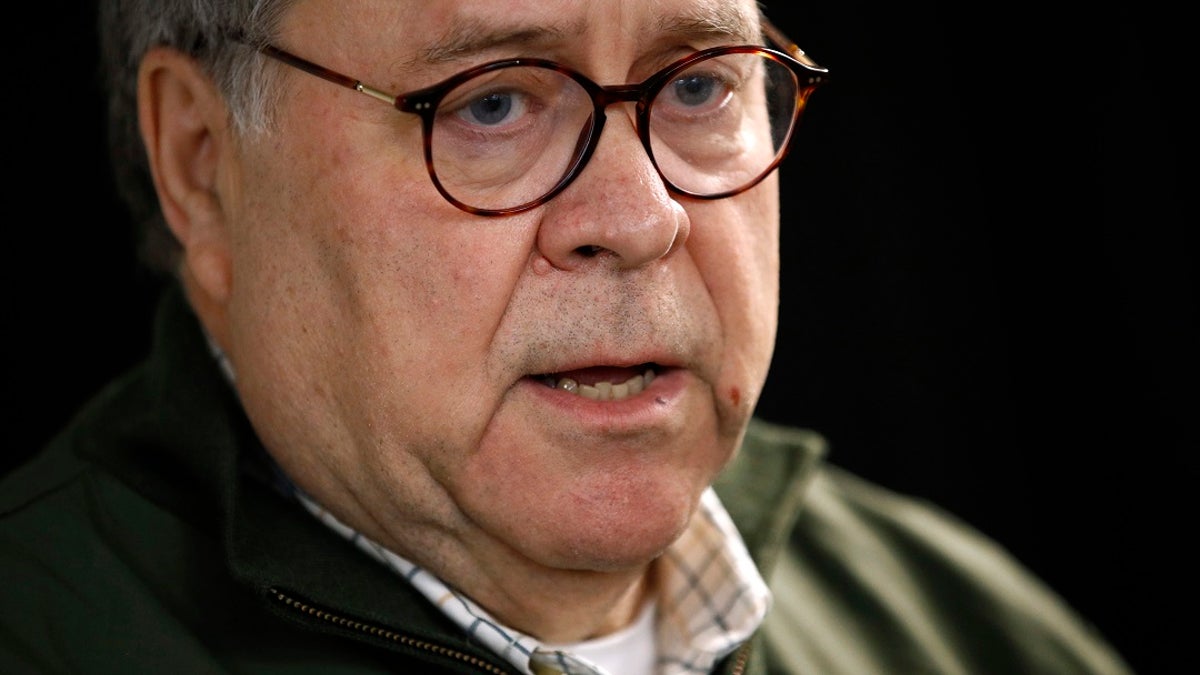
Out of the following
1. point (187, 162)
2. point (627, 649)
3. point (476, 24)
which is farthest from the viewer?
point (627, 649)

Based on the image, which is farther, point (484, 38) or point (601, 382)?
point (601, 382)

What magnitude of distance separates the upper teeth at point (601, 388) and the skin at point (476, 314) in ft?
0.06

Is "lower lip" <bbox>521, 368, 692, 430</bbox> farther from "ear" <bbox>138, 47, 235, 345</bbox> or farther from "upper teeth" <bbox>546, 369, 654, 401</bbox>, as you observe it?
"ear" <bbox>138, 47, 235, 345</bbox>

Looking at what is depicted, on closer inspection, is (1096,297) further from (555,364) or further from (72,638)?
(72,638)

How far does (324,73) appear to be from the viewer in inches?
54.6

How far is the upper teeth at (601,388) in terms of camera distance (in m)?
1.45

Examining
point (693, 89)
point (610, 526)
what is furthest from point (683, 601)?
point (693, 89)

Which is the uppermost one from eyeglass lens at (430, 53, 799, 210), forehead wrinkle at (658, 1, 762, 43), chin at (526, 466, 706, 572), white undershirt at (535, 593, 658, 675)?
forehead wrinkle at (658, 1, 762, 43)

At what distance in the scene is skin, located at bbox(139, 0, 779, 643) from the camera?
4.51 feet

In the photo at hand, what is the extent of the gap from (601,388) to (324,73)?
47 centimetres

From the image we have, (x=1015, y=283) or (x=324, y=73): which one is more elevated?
(x=324, y=73)

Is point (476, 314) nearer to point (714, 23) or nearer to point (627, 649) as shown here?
point (714, 23)

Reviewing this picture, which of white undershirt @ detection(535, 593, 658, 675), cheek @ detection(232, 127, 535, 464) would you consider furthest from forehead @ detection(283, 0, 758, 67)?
white undershirt @ detection(535, 593, 658, 675)

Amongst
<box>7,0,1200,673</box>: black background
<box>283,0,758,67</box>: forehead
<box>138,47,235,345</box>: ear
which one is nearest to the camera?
<box>283,0,758,67</box>: forehead
